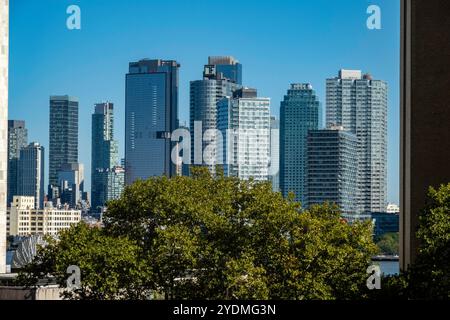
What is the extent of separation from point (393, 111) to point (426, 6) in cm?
2432

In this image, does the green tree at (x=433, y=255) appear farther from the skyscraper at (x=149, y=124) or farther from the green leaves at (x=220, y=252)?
the skyscraper at (x=149, y=124)

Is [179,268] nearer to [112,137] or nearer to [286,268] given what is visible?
[286,268]

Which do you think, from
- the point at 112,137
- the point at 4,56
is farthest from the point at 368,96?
the point at 4,56

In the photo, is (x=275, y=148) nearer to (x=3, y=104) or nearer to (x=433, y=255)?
(x=3, y=104)

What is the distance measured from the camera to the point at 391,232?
35.8 meters

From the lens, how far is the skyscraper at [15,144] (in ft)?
158

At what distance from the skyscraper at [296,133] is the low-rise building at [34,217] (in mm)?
11546

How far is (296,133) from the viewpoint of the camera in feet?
125

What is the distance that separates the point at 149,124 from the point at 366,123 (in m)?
8.60

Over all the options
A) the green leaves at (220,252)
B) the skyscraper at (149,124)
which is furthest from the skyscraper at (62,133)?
the green leaves at (220,252)

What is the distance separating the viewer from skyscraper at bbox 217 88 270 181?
4108cm

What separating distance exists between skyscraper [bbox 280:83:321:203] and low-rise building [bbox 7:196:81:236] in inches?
455

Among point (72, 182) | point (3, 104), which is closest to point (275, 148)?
point (72, 182)

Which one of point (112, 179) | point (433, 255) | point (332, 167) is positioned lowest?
point (433, 255)
